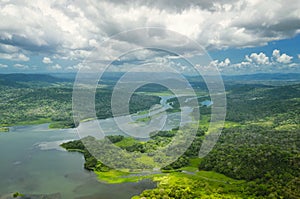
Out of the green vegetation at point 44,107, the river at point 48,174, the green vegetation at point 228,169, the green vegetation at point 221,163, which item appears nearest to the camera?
the green vegetation at point 228,169

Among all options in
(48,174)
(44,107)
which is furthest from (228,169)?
(44,107)

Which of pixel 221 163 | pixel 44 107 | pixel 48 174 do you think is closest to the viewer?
pixel 48 174

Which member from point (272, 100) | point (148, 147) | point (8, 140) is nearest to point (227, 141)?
point (148, 147)

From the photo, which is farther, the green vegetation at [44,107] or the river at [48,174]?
the green vegetation at [44,107]

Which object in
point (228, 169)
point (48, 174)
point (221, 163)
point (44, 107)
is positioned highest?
point (44, 107)

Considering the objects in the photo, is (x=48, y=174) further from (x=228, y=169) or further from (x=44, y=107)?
(x=44, y=107)

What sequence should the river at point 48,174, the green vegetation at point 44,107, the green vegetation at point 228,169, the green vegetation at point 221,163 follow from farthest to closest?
the green vegetation at point 44,107 → the river at point 48,174 → the green vegetation at point 221,163 → the green vegetation at point 228,169

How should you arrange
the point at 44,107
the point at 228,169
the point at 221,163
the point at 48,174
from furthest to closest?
the point at 44,107, the point at 221,163, the point at 228,169, the point at 48,174

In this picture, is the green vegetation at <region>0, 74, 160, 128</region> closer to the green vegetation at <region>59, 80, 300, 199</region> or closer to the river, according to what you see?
the river

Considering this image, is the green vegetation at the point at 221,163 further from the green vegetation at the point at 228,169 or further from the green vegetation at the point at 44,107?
the green vegetation at the point at 44,107

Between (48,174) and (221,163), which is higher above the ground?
(221,163)

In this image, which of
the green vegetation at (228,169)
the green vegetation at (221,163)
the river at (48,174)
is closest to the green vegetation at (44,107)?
the green vegetation at (221,163)
